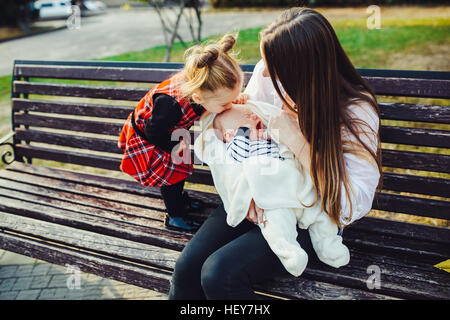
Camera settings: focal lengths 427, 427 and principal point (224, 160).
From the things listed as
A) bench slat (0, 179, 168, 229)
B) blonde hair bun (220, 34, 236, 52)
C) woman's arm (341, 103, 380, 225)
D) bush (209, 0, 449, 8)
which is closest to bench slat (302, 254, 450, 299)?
woman's arm (341, 103, 380, 225)

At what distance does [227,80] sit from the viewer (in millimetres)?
1955

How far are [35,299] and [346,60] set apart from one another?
255 cm

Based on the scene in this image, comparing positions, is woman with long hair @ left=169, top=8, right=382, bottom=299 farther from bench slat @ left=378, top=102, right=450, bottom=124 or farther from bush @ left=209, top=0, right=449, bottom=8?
bush @ left=209, top=0, right=449, bottom=8

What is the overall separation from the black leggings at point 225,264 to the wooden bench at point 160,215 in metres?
0.12

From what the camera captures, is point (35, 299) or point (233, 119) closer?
point (233, 119)

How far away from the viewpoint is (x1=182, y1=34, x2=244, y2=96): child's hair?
76.3 inches

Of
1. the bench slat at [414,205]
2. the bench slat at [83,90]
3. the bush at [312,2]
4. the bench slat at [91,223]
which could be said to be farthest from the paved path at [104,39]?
the bench slat at [414,205]

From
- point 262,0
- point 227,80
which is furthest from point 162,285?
point 262,0

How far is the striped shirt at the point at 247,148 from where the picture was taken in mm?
1947

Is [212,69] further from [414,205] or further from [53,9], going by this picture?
[53,9]

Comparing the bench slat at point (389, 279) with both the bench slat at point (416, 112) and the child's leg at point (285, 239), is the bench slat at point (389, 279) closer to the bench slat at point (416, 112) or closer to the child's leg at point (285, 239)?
the child's leg at point (285, 239)

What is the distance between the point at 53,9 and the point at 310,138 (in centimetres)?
2503

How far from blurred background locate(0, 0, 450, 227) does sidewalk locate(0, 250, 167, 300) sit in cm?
166
